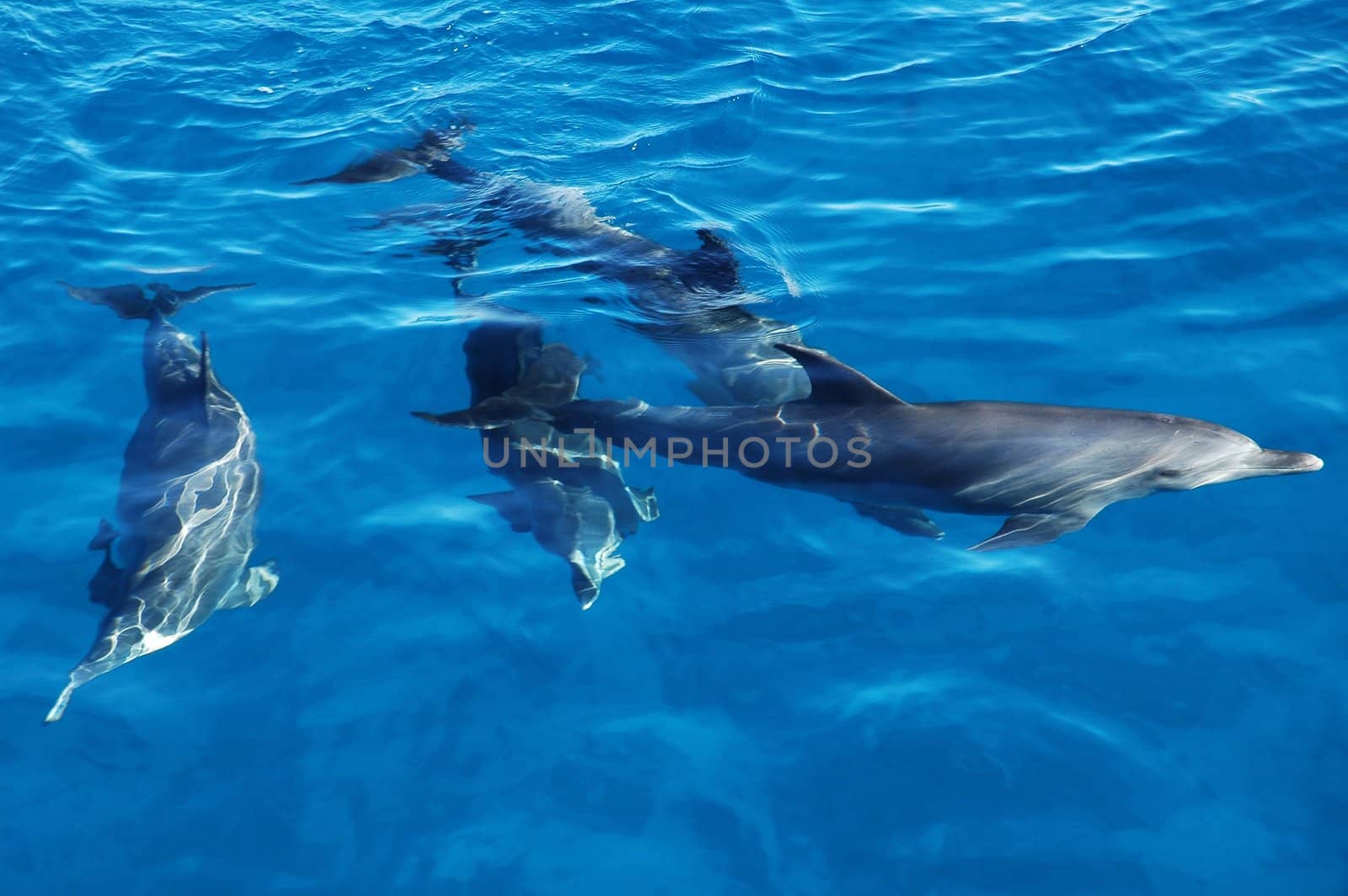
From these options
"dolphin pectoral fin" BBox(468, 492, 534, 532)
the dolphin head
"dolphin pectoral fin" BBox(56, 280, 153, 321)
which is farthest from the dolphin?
the dolphin head

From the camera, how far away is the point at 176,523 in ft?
25.4

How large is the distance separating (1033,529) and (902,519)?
99 centimetres

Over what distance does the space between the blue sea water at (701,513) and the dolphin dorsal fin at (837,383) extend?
0.96 metres

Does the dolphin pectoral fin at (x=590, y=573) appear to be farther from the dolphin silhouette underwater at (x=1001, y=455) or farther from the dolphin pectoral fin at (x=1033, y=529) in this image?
the dolphin pectoral fin at (x=1033, y=529)

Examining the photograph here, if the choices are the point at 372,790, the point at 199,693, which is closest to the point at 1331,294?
the point at 372,790

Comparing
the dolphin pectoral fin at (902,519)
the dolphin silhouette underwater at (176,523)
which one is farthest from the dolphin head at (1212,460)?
the dolphin silhouette underwater at (176,523)

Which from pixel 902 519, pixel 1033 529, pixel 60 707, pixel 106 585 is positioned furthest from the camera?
pixel 902 519

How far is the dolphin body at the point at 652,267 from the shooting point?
9156 millimetres

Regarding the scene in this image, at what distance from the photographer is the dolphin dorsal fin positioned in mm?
7363

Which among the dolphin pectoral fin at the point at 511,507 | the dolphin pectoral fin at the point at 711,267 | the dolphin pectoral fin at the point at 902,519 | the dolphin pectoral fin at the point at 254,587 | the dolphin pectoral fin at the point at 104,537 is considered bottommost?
the dolphin pectoral fin at the point at 254,587

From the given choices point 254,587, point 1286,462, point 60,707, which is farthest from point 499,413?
point 1286,462

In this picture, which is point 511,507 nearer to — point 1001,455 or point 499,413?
point 499,413

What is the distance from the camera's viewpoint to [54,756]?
21.6 feet

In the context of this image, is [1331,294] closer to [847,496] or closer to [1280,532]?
[1280,532]
